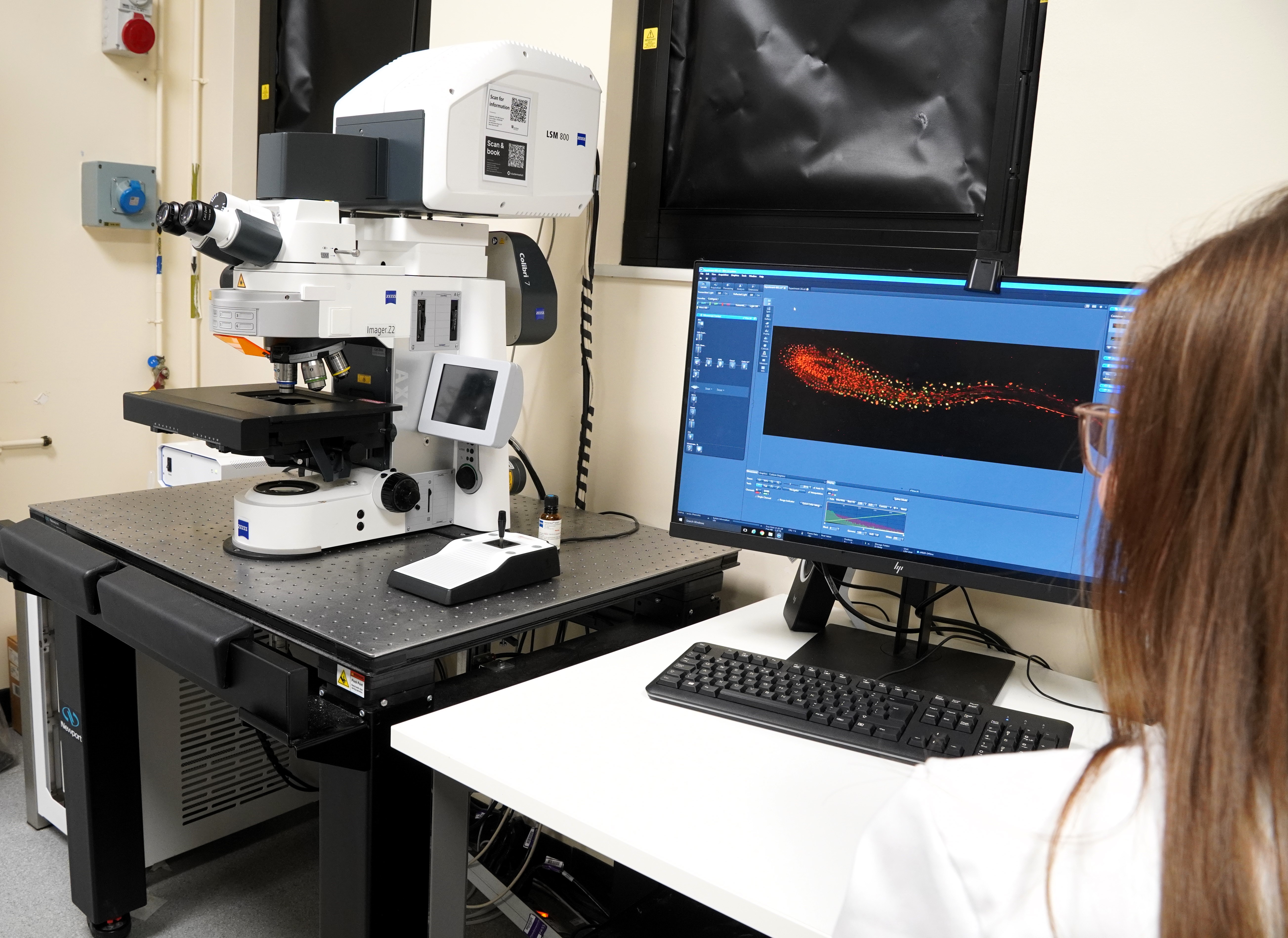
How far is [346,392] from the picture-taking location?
1.67 metres

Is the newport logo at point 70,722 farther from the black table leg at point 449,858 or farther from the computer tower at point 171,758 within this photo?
the black table leg at point 449,858

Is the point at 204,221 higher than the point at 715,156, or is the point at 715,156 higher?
the point at 715,156

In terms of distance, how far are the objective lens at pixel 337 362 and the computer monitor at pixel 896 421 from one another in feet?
1.79

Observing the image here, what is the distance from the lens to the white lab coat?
1.54 ft

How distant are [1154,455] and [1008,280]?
2.26 feet

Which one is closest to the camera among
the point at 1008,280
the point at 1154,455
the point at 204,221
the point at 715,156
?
the point at 1154,455

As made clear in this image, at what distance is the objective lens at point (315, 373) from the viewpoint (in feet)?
4.89

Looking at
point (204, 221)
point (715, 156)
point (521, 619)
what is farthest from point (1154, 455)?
point (715, 156)

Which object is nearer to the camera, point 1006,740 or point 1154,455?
point 1154,455

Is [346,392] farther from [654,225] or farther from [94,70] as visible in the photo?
[94,70]

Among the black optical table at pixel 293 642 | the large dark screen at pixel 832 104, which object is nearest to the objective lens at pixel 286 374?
the black optical table at pixel 293 642

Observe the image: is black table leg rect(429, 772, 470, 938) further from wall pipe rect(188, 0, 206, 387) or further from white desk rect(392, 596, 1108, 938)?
wall pipe rect(188, 0, 206, 387)

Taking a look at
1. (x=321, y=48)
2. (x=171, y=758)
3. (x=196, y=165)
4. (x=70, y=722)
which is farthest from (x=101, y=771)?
(x=321, y=48)

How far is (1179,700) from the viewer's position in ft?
1.53
